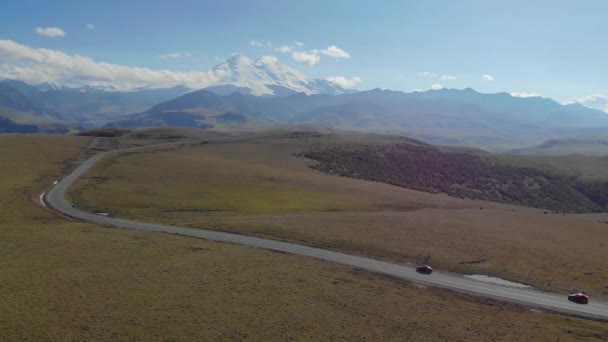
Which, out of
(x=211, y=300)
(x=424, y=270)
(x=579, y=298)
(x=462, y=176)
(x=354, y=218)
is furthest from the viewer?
(x=462, y=176)

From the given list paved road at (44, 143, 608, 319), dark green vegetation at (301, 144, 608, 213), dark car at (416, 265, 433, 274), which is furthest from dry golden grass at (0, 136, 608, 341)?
dark green vegetation at (301, 144, 608, 213)

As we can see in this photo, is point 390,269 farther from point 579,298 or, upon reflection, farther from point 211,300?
point 211,300

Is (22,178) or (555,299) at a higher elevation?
(22,178)

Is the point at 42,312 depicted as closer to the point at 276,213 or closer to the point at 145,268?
the point at 145,268

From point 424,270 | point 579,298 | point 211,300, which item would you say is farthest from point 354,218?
point 211,300

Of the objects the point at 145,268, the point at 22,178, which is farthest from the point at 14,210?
the point at 145,268

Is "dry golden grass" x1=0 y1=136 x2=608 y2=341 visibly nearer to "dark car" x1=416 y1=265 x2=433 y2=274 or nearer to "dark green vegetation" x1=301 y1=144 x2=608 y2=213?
"dark car" x1=416 y1=265 x2=433 y2=274
